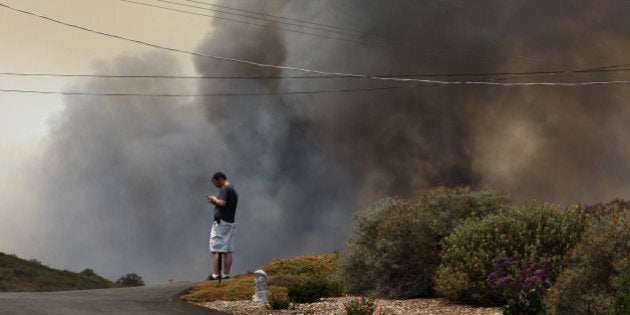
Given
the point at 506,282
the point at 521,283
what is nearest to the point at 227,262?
the point at 506,282

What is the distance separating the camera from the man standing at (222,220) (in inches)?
738

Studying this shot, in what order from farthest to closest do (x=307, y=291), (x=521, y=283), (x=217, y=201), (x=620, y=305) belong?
1. (x=217, y=201)
2. (x=307, y=291)
3. (x=521, y=283)
4. (x=620, y=305)

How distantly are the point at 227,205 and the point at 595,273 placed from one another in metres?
8.56

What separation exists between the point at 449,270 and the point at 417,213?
273 cm

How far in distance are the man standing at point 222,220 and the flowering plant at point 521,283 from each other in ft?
20.2

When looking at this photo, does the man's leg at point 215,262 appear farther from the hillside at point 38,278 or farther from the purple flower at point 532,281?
the hillside at point 38,278

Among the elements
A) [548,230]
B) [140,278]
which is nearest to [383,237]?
[548,230]

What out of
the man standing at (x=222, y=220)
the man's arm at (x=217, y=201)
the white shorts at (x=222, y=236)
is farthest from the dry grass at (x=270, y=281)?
the man's arm at (x=217, y=201)

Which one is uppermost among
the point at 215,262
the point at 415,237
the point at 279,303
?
the point at 415,237

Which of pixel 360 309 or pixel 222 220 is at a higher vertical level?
pixel 222 220

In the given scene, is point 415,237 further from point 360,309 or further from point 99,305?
point 99,305

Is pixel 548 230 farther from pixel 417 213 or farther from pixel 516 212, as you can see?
pixel 417 213

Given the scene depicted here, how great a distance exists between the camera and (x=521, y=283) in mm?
16984

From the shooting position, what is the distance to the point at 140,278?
165 feet
